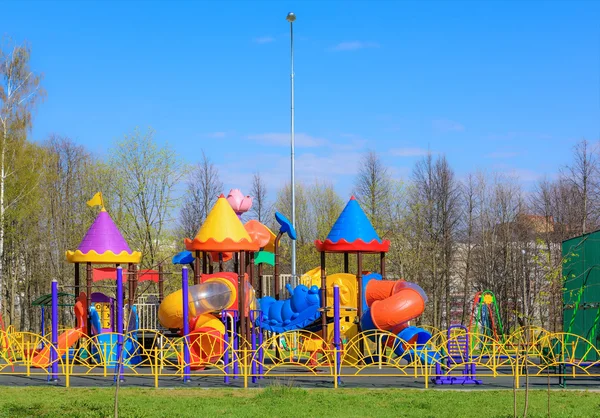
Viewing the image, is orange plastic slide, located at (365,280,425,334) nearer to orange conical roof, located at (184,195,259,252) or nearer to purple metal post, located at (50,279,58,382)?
orange conical roof, located at (184,195,259,252)

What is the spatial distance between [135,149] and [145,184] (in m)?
1.72

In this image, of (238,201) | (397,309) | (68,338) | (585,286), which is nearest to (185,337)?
(68,338)

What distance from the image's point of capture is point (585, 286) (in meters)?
20.2

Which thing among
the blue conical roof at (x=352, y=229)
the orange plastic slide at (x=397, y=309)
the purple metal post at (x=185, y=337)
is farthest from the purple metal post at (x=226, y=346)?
the blue conical roof at (x=352, y=229)

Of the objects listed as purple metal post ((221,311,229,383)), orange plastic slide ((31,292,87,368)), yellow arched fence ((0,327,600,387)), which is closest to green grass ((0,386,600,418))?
yellow arched fence ((0,327,600,387))

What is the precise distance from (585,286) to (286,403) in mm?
10898

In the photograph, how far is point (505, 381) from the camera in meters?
16.1

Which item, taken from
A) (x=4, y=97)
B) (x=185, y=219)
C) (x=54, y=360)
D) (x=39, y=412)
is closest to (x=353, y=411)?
(x=39, y=412)

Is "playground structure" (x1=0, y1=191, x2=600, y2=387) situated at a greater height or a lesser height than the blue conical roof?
lesser

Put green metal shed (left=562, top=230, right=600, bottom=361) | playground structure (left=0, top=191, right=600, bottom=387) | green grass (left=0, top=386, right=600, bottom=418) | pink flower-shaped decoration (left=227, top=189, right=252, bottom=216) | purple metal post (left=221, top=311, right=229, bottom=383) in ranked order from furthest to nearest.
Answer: pink flower-shaped decoration (left=227, top=189, right=252, bottom=216)
green metal shed (left=562, top=230, right=600, bottom=361)
playground structure (left=0, top=191, right=600, bottom=387)
purple metal post (left=221, top=311, right=229, bottom=383)
green grass (left=0, top=386, right=600, bottom=418)

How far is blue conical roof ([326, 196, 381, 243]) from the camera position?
67.8 feet

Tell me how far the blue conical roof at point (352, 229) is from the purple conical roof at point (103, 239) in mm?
5935

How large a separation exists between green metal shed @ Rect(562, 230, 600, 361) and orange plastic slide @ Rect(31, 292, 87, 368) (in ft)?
40.9

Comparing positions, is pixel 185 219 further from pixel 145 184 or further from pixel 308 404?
pixel 308 404
